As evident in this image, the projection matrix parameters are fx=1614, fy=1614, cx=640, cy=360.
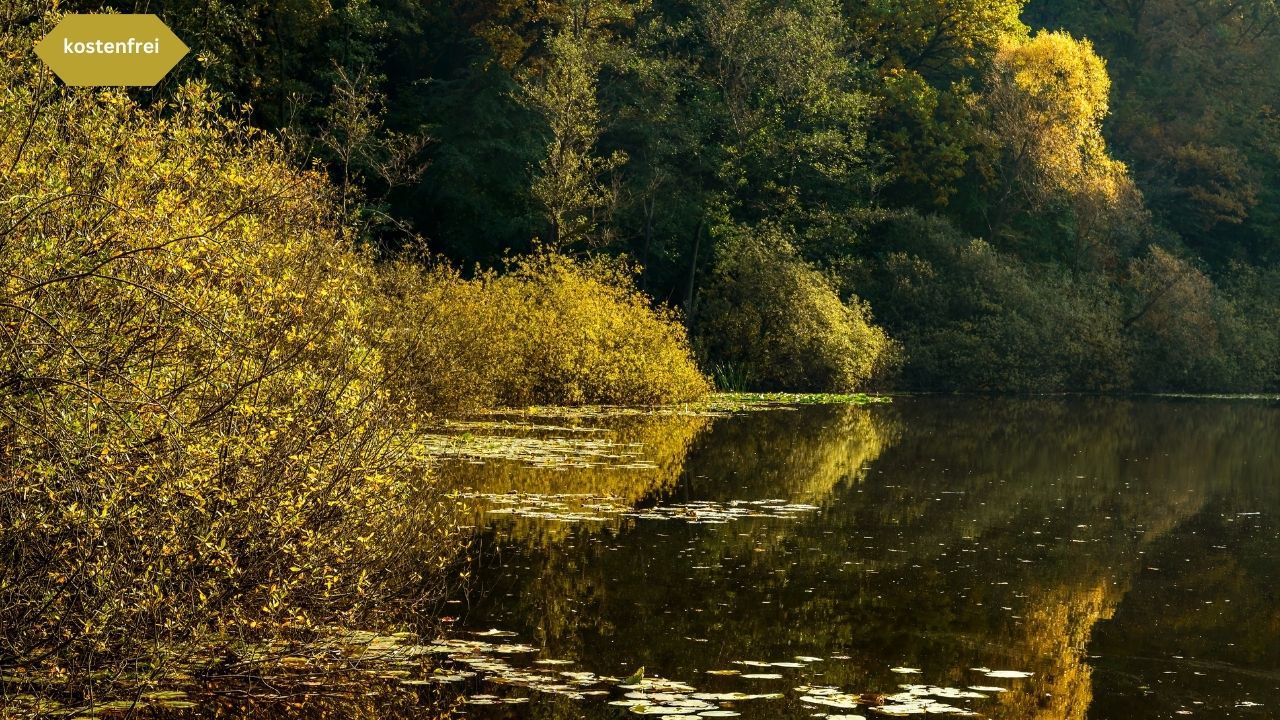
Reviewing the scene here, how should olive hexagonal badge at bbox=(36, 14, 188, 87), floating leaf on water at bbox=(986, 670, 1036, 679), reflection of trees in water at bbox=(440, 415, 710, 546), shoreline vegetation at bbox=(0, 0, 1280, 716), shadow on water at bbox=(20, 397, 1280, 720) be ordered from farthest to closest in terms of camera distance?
olive hexagonal badge at bbox=(36, 14, 188, 87) → reflection of trees in water at bbox=(440, 415, 710, 546) → floating leaf on water at bbox=(986, 670, 1036, 679) → shadow on water at bbox=(20, 397, 1280, 720) → shoreline vegetation at bbox=(0, 0, 1280, 716)

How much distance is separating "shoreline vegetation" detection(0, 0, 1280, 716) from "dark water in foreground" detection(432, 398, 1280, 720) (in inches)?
55.5

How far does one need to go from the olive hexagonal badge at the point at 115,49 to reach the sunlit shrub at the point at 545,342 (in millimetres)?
6942

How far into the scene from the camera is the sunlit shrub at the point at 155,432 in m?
7.85

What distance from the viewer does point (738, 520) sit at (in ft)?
57.0

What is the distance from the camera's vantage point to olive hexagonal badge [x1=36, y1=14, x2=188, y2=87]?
28328 mm

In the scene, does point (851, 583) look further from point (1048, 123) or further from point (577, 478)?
point (1048, 123)

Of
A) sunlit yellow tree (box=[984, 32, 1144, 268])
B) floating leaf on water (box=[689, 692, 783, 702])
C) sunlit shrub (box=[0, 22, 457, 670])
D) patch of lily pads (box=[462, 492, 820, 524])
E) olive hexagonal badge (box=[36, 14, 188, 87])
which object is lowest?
floating leaf on water (box=[689, 692, 783, 702])

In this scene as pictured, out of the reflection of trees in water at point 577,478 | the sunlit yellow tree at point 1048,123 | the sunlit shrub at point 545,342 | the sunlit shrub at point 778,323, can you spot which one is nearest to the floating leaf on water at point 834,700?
the reflection of trees in water at point 577,478

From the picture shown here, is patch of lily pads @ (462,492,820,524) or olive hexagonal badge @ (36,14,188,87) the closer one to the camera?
patch of lily pads @ (462,492,820,524)

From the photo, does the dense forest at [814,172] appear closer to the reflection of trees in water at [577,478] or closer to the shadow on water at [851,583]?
the reflection of trees in water at [577,478]

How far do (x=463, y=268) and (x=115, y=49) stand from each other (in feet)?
36.8

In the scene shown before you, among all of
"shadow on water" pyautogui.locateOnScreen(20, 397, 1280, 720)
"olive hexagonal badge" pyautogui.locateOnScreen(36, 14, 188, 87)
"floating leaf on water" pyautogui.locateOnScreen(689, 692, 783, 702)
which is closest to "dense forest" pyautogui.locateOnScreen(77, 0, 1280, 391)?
"olive hexagonal badge" pyautogui.locateOnScreen(36, 14, 188, 87)

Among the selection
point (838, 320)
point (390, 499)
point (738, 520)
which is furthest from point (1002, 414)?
point (390, 499)

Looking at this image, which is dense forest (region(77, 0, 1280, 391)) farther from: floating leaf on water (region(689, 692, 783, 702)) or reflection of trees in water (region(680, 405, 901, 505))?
floating leaf on water (region(689, 692, 783, 702))
